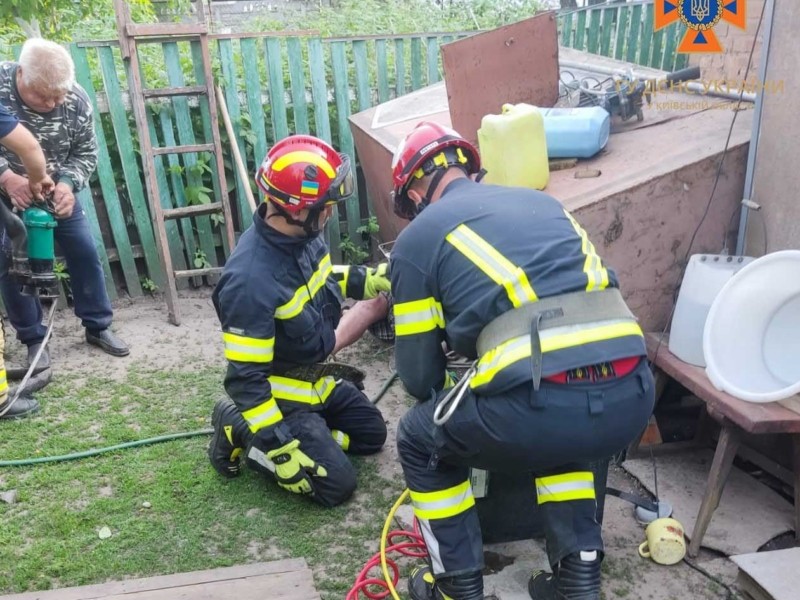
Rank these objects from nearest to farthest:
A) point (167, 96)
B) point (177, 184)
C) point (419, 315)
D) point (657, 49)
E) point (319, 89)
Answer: point (419, 315) → point (167, 96) → point (177, 184) → point (319, 89) → point (657, 49)

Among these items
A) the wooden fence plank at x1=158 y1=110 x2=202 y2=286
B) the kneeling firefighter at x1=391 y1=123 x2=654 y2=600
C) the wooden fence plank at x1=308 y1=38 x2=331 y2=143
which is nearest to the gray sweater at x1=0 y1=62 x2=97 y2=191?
the wooden fence plank at x1=158 y1=110 x2=202 y2=286

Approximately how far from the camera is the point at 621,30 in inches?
324

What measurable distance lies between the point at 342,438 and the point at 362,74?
3987 millimetres

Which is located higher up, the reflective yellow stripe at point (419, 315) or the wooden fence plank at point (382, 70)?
the wooden fence plank at point (382, 70)

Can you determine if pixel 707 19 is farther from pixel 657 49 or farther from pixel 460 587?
pixel 460 587

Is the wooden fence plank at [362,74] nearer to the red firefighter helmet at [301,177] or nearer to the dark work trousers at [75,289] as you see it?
the dark work trousers at [75,289]

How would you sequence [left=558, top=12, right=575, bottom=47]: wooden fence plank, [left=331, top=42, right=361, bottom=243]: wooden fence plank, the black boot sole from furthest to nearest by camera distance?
[left=558, top=12, right=575, bottom=47]: wooden fence plank, [left=331, top=42, right=361, bottom=243]: wooden fence plank, the black boot sole

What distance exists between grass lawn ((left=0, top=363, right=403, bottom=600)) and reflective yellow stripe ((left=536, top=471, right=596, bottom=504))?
1048mm

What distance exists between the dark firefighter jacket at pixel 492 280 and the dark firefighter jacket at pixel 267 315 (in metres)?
0.92

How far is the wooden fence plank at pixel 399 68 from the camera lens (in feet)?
21.9

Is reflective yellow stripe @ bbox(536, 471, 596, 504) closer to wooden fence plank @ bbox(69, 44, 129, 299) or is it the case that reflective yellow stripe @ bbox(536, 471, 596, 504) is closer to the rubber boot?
the rubber boot

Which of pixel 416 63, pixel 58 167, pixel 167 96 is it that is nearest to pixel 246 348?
pixel 58 167

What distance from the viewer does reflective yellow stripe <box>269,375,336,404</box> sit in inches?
140

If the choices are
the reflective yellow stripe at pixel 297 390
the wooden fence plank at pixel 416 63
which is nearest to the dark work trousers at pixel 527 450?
the reflective yellow stripe at pixel 297 390
